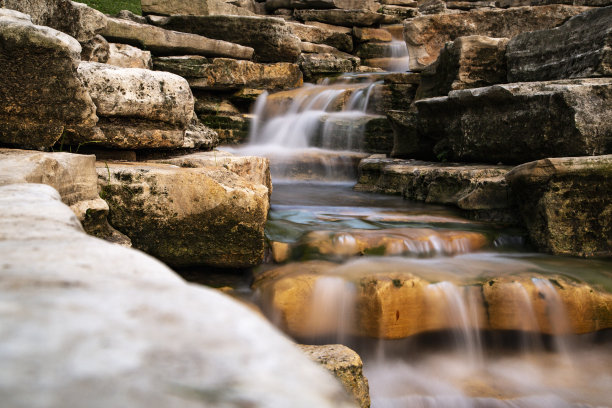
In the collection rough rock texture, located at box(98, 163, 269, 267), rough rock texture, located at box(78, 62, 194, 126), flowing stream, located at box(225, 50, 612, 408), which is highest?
rough rock texture, located at box(78, 62, 194, 126)

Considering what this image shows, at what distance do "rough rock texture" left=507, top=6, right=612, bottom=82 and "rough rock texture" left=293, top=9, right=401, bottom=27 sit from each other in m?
9.11

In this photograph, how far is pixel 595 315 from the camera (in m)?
3.06

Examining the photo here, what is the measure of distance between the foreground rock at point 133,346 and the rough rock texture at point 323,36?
13.1 metres

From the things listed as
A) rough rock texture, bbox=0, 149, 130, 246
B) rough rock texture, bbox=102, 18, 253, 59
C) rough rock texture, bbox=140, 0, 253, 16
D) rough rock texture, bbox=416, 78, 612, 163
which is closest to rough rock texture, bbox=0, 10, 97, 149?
rough rock texture, bbox=0, 149, 130, 246

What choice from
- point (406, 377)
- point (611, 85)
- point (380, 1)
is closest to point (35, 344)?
point (406, 377)

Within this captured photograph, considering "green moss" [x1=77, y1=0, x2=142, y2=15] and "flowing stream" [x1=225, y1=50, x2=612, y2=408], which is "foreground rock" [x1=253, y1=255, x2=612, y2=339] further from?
"green moss" [x1=77, y1=0, x2=142, y2=15]

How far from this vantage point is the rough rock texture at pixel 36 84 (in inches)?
87.4

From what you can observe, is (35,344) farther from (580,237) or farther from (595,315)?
(580,237)

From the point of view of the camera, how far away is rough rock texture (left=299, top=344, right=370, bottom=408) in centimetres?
193

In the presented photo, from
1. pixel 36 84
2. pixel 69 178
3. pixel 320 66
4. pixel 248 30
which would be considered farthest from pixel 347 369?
pixel 320 66

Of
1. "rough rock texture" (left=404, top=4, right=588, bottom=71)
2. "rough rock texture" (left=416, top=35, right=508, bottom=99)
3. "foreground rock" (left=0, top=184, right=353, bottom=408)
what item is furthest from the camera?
"rough rock texture" (left=404, top=4, right=588, bottom=71)

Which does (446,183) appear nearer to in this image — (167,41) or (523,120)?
(523,120)

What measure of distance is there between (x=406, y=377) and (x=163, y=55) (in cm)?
746

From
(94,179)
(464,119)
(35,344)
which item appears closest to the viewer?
(35,344)
